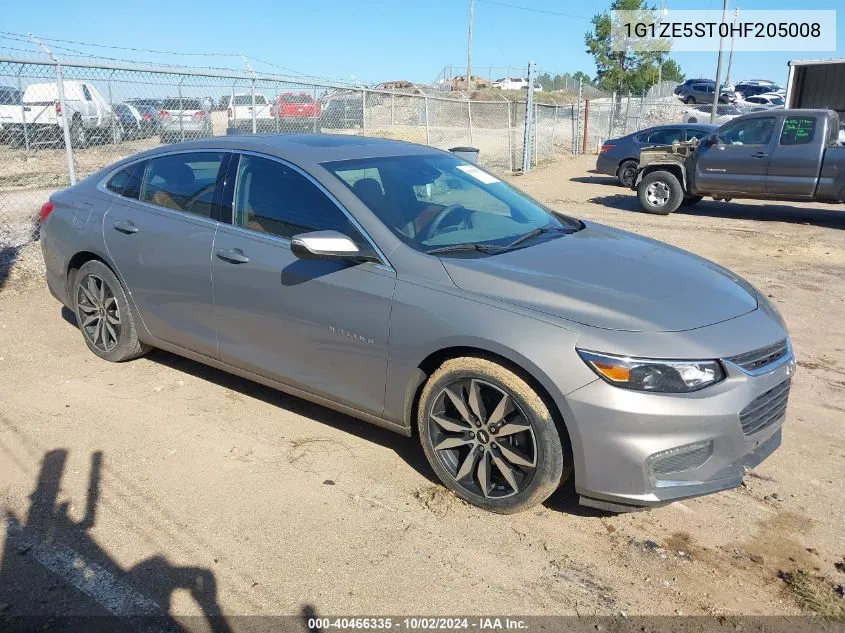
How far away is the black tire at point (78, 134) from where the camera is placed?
1030 cm

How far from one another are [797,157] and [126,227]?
1066cm

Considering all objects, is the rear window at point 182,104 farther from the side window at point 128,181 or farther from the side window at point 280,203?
the side window at point 280,203

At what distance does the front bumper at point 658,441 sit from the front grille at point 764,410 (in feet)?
0.09

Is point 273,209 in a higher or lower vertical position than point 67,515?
higher

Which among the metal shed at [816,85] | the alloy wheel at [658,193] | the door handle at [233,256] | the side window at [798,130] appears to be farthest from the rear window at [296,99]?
the metal shed at [816,85]

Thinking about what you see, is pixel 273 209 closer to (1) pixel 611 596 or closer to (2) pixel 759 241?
(1) pixel 611 596

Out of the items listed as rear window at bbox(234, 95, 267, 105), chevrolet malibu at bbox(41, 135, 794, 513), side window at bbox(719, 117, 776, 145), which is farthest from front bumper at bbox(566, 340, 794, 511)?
side window at bbox(719, 117, 776, 145)

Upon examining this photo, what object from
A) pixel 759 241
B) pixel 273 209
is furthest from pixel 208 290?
pixel 759 241

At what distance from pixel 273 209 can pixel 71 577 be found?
208cm

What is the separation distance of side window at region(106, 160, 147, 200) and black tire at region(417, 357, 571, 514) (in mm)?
2671

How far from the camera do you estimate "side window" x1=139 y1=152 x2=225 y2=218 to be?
4344 millimetres

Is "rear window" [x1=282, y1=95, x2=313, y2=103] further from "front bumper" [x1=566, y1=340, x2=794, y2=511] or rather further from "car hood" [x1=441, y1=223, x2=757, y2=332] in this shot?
"front bumper" [x1=566, y1=340, x2=794, y2=511]

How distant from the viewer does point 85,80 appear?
903 cm

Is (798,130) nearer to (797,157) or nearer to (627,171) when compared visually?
(797,157)
